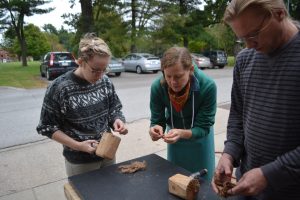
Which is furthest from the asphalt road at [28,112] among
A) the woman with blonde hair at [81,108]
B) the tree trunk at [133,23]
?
the tree trunk at [133,23]

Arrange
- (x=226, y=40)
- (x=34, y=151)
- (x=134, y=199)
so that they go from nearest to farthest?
(x=134, y=199), (x=34, y=151), (x=226, y=40)

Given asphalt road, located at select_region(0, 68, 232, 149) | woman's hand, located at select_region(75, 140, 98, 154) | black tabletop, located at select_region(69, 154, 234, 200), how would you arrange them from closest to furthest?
black tabletop, located at select_region(69, 154, 234, 200) < woman's hand, located at select_region(75, 140, 98, 154) < asphalt road, located at select_region(0, 68, 232, 149)

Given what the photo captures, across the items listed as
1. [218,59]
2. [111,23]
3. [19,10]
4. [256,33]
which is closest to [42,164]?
[256,33]

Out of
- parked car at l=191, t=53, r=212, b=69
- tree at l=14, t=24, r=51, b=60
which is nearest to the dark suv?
parked car at l=191, t=53, r=212, b=69

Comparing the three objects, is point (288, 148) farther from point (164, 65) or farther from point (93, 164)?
point (93, 164)

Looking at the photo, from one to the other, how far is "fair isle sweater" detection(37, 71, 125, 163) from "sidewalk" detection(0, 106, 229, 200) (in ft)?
4.81

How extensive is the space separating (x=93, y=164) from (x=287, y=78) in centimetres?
154

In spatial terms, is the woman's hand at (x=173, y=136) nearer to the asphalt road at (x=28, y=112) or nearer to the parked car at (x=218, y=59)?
the asphalt road at (x=28, y=112)

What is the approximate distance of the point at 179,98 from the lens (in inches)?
86.5

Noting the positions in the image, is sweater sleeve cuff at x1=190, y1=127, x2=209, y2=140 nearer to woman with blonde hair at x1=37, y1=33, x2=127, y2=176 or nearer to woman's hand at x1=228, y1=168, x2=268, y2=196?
woman with blonde hair at x1=37, y1=33, x2=127, y2=176

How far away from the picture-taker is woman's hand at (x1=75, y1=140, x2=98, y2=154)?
7.09ft

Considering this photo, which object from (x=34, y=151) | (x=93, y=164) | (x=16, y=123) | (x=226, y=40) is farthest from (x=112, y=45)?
(x=93, y=164)

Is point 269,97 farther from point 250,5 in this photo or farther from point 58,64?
point 58,64

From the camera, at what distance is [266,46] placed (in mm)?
1355
